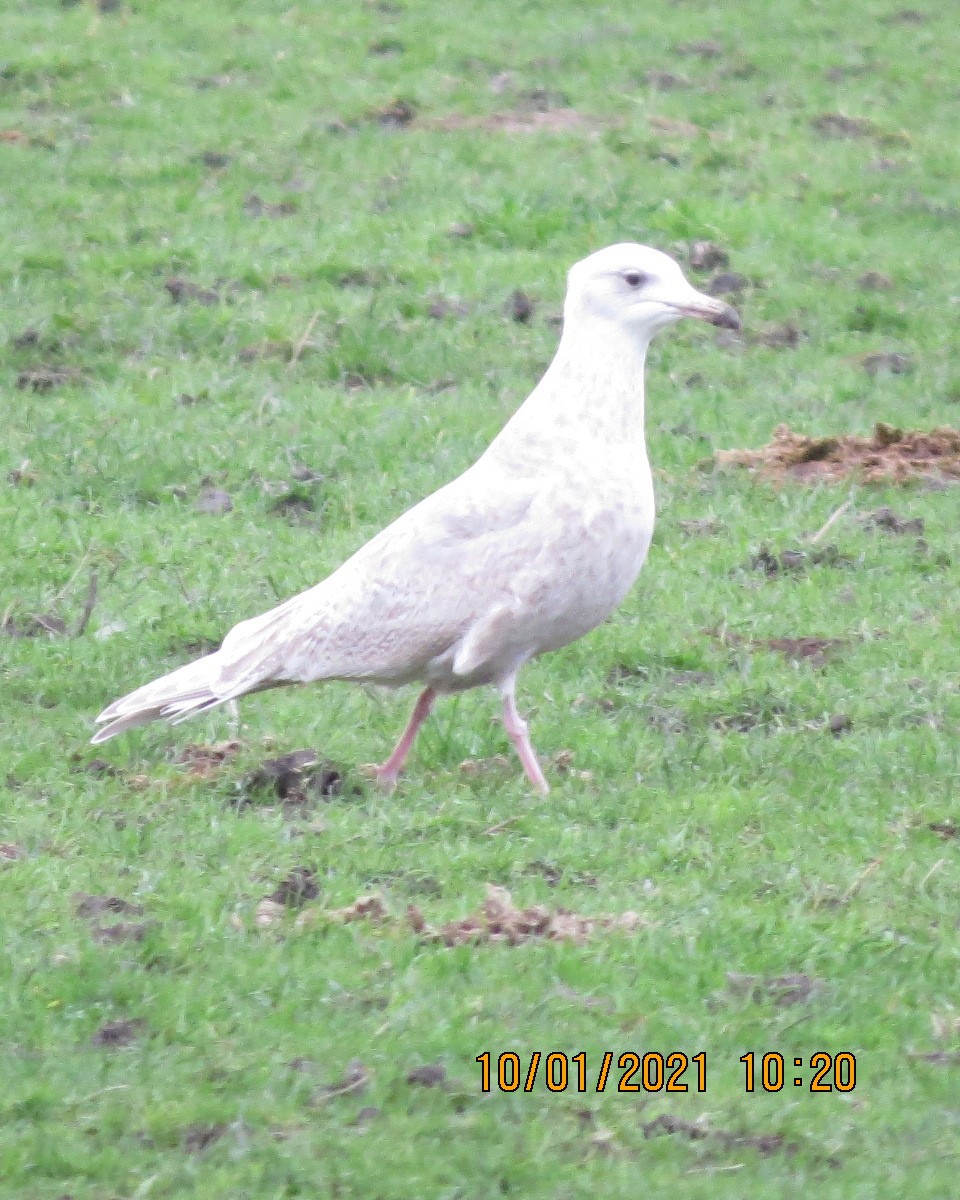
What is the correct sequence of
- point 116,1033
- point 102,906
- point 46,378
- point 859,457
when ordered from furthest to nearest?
point 46,378
point 859,457
point 102,906
point 116,1033

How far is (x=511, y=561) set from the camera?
645 cm

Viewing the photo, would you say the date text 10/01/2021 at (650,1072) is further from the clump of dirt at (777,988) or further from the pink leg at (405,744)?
the pink leg at (405,744)

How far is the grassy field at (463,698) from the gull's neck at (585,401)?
3.12 feet

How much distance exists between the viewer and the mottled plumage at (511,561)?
254 inches

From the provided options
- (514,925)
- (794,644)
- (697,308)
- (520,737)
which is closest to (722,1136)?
(514,925)

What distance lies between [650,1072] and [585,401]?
249 centimetres

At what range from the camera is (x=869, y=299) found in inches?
476

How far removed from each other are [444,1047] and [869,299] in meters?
8.00

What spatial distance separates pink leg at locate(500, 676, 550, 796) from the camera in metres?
6.43

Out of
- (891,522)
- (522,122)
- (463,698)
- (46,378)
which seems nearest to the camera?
(463,698)

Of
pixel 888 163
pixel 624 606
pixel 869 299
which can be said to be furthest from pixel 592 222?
pixel 624 606

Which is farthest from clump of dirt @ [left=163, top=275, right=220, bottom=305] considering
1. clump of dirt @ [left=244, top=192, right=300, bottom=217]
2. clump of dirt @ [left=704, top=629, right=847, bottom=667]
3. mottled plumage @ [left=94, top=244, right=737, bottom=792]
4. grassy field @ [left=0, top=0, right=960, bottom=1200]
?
mottled plumage @ [left=94, top=244, right=737, bottom=792]

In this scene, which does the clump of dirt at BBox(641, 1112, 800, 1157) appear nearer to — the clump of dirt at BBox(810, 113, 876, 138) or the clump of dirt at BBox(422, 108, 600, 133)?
the clump of dirt at BBox(422, 108, 600, 133)

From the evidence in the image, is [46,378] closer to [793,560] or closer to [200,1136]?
[793,560]
